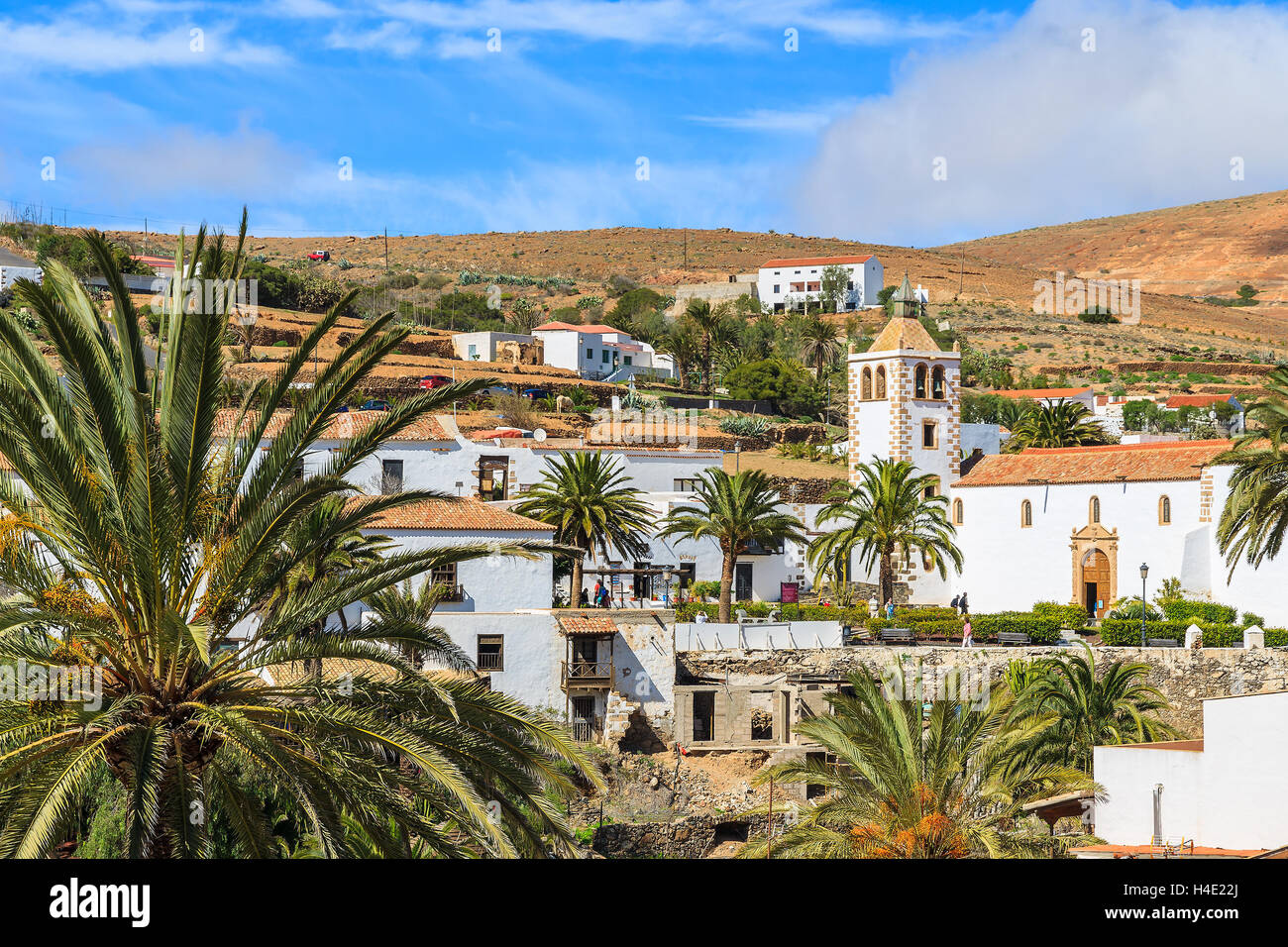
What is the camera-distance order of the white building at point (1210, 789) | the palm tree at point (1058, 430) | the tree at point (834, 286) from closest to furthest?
1. the white building at point (1210, 789)
2. the palm tree at point (1058, 430)
3. the tree at point (834, 286)

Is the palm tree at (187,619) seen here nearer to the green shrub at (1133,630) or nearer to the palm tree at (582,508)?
the palm tree at (582,508)

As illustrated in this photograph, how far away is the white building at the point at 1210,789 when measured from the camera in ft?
58.5

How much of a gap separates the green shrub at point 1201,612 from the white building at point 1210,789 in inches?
915

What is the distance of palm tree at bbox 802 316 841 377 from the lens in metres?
83.8

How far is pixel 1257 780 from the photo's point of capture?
59.8 ft

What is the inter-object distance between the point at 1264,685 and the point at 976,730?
23.0 meters

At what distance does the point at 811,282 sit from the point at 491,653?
81.5 m

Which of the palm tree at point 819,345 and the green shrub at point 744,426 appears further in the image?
the palm tree at point 819,345

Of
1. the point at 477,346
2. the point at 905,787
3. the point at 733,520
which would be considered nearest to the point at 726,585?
the point at 733,520

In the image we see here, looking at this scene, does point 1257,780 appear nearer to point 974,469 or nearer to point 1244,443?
point 1244,443

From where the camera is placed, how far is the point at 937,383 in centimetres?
5328

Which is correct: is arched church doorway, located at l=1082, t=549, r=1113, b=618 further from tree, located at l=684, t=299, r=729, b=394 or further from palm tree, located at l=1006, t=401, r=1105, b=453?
tree, located at l=684, t=299, r=729, b=394

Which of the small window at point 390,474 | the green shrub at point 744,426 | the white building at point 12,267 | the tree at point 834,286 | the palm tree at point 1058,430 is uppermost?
the tree at point 834,286

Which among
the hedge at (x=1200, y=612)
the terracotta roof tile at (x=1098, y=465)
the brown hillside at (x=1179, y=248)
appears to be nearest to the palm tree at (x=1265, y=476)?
the hedge at (x=1200, y=612)
